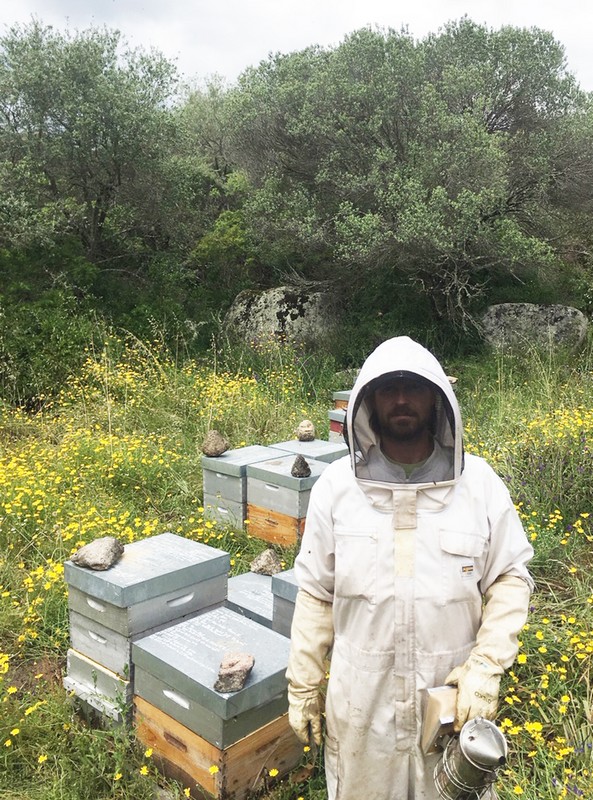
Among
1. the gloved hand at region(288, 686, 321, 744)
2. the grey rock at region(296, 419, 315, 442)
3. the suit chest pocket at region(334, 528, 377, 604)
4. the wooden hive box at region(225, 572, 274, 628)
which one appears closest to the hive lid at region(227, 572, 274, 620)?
the wooden hive box at region(225, 572, 274, 628)

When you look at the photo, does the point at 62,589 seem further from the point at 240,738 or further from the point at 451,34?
the point at 451,34

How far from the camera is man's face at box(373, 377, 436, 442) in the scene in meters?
1.87

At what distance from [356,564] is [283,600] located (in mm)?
1220

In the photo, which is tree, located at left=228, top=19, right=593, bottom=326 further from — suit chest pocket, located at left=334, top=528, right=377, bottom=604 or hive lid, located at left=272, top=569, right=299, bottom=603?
suit chest pocket, located at left=334, top=528, right=377, bottom=604

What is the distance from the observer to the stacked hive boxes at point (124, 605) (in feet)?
9.11

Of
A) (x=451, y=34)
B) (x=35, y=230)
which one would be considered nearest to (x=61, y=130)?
(x=35, y=230)

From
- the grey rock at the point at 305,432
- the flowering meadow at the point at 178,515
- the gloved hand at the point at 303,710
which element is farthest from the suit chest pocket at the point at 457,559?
the grey rock at the point at 305,432

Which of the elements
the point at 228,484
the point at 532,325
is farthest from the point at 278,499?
the point at 532,325

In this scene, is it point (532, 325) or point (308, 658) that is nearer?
point (308, 658)

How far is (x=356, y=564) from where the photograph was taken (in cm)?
180

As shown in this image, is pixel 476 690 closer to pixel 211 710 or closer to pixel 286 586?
pixel 211 710

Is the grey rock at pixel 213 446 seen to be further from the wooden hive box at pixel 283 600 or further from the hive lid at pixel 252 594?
the wooden hive box at pixel 283 600

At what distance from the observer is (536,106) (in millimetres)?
10234

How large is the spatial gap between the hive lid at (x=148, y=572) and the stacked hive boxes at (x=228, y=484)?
56.0 inches
